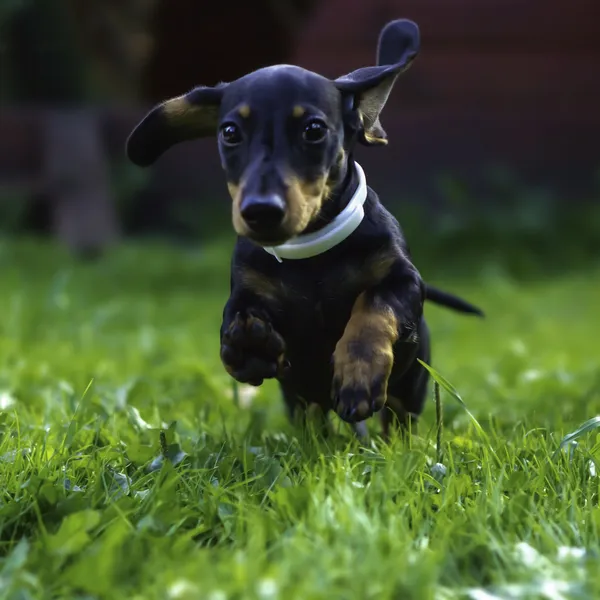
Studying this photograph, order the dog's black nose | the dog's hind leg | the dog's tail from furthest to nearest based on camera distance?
the dog's tail, the dog's hind leg, the dog's black nose

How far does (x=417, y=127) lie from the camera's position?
9453mm

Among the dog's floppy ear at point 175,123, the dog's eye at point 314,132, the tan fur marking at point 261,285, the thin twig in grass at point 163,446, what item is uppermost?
the dog's eye at point 314,132

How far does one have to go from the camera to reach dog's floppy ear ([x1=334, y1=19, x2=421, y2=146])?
260cm

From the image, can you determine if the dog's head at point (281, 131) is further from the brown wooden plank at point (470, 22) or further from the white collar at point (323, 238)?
the brown wooden plank at point (470, 22)

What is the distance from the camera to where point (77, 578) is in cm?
189

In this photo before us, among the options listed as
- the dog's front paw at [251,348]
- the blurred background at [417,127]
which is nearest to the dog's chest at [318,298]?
the dog's front paw at [251,348]

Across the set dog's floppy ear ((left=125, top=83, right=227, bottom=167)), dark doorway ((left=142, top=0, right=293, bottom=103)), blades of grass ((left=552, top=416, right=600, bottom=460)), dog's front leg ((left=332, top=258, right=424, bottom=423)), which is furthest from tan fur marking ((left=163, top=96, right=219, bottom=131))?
dark doorway ((left=142, top=0, right=293, bottom=103))

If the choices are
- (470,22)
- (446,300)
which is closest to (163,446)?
(446,300)

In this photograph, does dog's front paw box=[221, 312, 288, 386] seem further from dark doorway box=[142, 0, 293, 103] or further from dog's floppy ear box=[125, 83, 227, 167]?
dark doorway box=[142, 0, 293, 103]

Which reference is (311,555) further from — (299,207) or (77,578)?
(299,207)

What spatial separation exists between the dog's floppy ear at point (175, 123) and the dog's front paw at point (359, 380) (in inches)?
28.0

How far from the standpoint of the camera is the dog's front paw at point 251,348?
2500 millimetres

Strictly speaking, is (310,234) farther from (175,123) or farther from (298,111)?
(175,123)

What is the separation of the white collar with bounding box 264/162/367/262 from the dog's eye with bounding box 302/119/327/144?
22cm
